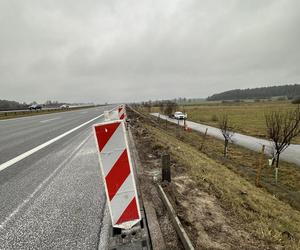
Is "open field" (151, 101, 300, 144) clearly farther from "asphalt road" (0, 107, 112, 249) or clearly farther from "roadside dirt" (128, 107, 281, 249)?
"asphalt road" (0, 107, 112, 249)

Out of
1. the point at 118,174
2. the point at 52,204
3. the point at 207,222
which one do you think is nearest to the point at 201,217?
the point at 207,222

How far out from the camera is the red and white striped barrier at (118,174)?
222cm

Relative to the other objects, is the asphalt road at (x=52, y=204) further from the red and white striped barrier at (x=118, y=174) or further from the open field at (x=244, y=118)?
the open field at (x=244, y=118)

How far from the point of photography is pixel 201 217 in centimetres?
329

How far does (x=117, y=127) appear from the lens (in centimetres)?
223

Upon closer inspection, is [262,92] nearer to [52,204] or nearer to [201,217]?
[201,217]

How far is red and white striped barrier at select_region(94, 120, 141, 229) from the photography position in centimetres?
222

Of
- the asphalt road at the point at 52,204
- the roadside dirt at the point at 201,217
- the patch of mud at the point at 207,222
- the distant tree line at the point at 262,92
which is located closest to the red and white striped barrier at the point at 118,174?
the asphalt road at the point at 52,204

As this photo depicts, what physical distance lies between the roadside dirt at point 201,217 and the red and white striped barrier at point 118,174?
72 cm

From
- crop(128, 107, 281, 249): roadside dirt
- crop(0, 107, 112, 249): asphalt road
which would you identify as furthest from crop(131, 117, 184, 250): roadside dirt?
crop(0, 107, 112, 249): asphalt road

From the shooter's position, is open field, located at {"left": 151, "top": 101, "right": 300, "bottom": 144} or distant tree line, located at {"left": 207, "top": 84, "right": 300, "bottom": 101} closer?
open field, located at {"left": 151, "top": 101, "right": 300, "bottom": 144}

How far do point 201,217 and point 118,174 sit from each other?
71.4 inches

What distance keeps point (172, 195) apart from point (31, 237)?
234 centimetres

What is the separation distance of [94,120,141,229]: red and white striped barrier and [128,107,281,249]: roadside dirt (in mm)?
718
